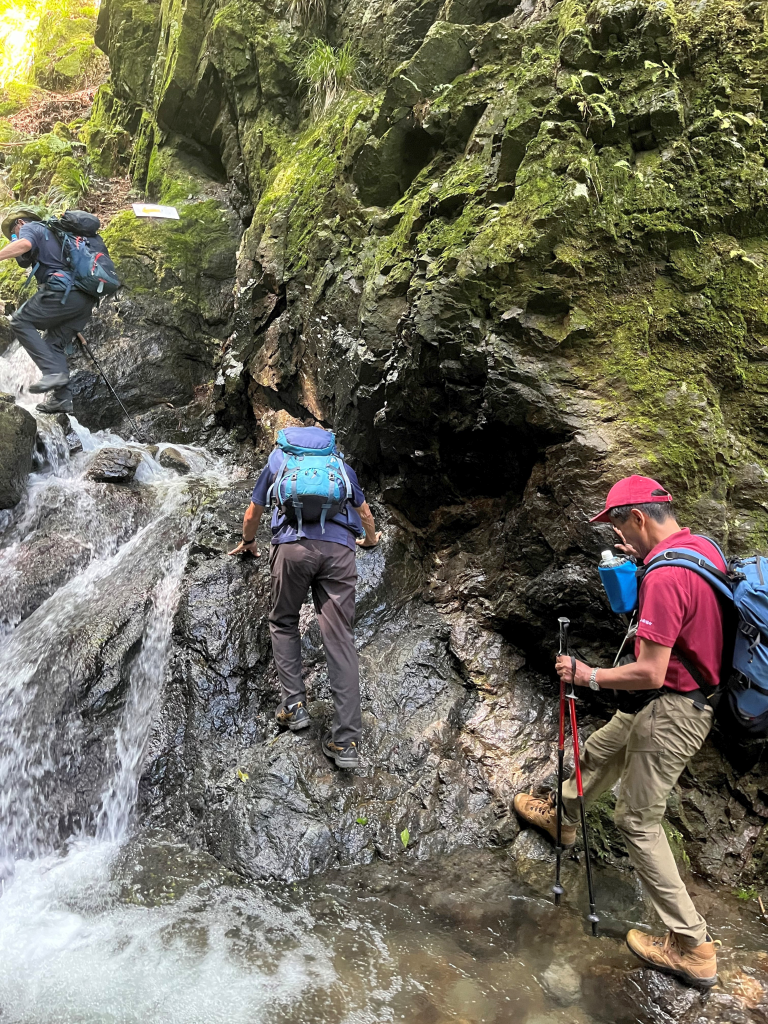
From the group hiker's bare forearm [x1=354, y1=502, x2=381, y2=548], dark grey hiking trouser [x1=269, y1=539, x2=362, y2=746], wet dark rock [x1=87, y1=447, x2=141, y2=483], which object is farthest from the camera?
wet dark rock [x1=87, y1=447, x2=141, y2=483]

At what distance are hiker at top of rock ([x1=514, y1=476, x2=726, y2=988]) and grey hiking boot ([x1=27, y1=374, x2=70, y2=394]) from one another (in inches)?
357

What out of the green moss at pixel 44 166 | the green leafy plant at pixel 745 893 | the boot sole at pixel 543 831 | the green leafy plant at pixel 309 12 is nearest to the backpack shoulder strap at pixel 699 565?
the boot sole at pixel 543 831

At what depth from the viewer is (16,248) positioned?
9.02 m

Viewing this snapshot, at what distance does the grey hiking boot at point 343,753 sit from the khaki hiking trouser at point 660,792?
2.12 m

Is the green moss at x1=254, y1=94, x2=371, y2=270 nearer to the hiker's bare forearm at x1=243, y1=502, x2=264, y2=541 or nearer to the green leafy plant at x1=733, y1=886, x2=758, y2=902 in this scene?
the hiker's bare forearm at x1=243, y1=502, x2=264, y2=541

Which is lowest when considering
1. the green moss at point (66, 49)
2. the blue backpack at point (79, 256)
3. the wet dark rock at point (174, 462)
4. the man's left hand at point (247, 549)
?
the wet dark rock at point (174, 462)

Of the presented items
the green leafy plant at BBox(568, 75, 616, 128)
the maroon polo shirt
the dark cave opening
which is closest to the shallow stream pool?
the maroon polo shirt

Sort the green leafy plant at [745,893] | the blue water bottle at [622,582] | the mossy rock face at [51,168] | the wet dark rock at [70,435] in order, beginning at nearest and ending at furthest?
the blue water bottle at [622,582] < the green leafy plant at [745,893] < the wet dark rock at [70,435] < the mossy rock face at [51,168]

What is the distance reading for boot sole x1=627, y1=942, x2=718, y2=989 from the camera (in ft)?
11.4

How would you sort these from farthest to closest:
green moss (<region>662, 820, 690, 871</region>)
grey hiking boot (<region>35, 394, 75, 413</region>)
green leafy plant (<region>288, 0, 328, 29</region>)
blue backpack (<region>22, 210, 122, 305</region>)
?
green leafy plant (<region>288, 0, 328, 29</region>), grey hiking boot (<region>35, 394, 75, 413</region>), blue backpack (<region>22, 210, 122, 305</region>), green moss (<region>662, 820, 690, 871</region>)

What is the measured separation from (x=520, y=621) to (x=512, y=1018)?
3119 mm

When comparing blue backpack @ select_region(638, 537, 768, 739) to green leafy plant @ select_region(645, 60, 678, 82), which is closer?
blue backpack @ select_region(638, 537, 768, 739)

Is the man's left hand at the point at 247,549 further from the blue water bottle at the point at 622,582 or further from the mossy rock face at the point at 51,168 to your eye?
the mossy rock face at the point at 51,168

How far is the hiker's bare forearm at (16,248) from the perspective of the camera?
8930 mm
